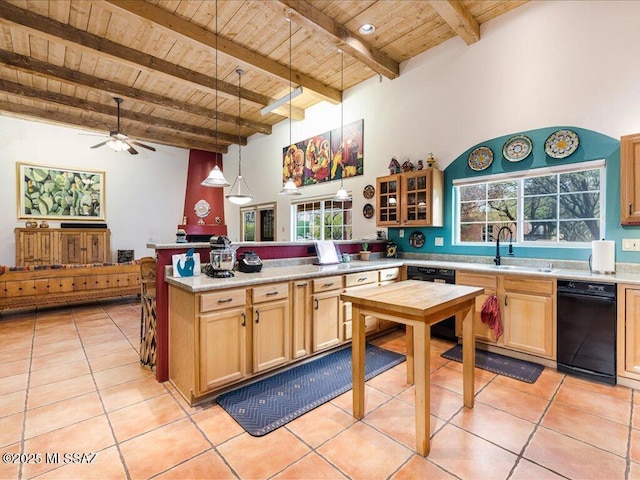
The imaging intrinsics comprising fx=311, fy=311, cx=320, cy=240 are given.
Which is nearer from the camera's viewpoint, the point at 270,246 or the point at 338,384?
the point at 338,384

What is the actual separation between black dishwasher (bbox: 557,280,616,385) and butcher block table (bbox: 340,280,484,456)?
45.7 inches

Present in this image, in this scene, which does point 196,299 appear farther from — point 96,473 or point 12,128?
point 12,128

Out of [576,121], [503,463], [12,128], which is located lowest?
[503,463]

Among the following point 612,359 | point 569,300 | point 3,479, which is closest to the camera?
point 3,479

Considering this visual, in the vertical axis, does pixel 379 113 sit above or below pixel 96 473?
above

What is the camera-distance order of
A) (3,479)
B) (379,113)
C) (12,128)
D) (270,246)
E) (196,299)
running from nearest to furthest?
(3,479)
(196,299)
(270,246)
(379,113)
(12,128)

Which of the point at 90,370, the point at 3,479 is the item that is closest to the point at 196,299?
the point at 3,479

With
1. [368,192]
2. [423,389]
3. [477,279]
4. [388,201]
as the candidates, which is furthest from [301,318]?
[368,192]

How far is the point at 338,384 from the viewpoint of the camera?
2.63m

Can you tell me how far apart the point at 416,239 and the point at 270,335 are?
2.67 metres

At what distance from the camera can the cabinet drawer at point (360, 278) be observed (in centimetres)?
332

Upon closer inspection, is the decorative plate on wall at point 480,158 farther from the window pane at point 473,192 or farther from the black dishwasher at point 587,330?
the black dishwasher at point 587,330

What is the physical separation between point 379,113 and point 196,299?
4022mm

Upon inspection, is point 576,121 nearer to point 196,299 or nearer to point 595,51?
point 595,51
